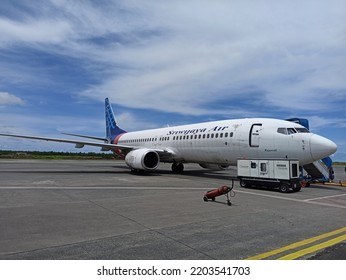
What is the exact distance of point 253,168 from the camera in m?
15.5

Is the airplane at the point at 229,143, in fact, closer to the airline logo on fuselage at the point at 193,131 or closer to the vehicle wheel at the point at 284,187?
the airline logo on fuselage at the point at 193,131

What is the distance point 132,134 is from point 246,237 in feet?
89.2

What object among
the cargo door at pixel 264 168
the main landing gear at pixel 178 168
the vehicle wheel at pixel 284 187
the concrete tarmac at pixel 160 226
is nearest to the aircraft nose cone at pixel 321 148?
the cargo door at pixel 264 168

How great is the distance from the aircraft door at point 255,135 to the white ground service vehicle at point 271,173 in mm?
1618

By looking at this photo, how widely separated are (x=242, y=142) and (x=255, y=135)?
871 mm

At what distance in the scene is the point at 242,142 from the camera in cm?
1752

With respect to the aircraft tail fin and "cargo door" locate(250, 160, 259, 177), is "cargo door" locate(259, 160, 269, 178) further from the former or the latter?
the aircraft tail fin

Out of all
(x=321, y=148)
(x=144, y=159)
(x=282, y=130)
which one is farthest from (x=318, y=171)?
(x=144, y=159)

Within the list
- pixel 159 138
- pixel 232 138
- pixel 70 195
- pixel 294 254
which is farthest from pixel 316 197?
pixel 159 138

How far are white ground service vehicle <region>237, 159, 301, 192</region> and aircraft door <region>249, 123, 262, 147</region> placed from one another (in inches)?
63.7

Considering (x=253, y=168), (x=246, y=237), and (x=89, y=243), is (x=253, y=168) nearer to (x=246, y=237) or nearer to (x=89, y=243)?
(x=246, y=237)

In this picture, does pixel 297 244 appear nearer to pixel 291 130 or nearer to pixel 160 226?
pixel 160 226

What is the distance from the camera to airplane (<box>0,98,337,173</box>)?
49.6 ft

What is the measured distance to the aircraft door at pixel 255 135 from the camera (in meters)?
16.8
